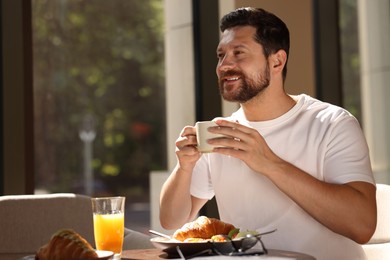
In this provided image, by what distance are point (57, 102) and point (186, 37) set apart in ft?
18.2

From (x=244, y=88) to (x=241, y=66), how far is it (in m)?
0.07

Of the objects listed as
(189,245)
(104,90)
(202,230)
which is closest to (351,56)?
(202,230)

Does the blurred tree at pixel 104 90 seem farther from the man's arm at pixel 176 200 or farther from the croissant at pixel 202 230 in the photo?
the croissant at pixel 202 230

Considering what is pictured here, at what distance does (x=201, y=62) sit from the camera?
11.6ft

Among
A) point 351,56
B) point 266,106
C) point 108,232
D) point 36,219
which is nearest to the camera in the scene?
point 108,232

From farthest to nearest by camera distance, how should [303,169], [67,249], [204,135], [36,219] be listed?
[36,219] < [303,169] < [204,135] < [67,249]

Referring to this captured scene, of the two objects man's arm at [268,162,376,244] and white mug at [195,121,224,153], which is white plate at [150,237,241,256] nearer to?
white mug at [195,121,224,153]

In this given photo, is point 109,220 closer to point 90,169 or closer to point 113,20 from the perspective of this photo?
point 113,20

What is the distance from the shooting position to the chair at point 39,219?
2385 mm

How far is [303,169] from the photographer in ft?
7.04

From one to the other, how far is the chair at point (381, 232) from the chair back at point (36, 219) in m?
0.86

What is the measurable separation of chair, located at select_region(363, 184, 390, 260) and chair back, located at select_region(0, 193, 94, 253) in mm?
864

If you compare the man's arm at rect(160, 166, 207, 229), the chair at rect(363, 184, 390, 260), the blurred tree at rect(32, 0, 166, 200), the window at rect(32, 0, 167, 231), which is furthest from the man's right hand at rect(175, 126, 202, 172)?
the window at rect(32, 0, 167, 231)

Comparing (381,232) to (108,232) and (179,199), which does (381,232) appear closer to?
(179,199)
